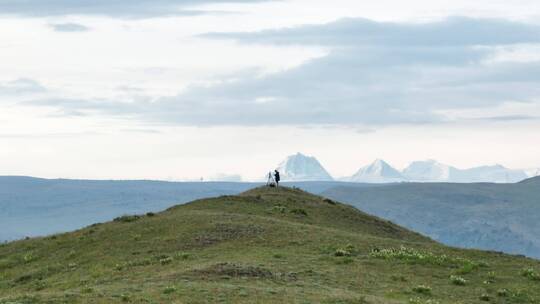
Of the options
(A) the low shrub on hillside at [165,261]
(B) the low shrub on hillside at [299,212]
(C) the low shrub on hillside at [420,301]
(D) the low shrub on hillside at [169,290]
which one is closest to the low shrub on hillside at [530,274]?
(C) the low shrub on hillside at [420,301]

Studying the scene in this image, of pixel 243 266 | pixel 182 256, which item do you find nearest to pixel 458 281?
pixel 243 266

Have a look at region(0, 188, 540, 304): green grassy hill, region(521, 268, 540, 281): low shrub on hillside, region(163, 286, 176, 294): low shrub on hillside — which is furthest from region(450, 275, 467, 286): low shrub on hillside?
region(163, 286, 176, 294): low shrub on hillside

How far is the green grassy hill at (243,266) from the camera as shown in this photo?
4053cm

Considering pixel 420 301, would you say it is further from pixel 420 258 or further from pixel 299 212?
pixel 299 212

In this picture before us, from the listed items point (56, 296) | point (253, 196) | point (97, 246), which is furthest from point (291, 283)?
point (253, 196)

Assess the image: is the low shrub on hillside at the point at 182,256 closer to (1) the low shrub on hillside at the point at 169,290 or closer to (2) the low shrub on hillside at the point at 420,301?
(1) the low shrub on hillside at the point at 169,290

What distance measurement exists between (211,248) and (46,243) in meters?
18.1

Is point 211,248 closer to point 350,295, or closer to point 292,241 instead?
point 292,241

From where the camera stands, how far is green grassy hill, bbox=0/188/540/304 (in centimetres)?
4053

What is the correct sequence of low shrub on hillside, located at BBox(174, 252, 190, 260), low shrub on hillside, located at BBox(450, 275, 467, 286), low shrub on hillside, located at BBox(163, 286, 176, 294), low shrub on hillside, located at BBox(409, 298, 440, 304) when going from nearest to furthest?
low shrub on hillside, located at BBox(163, 286, 176, 294), low shrub on hillside, located at BBox(409, 298, 440, 304), low shrub on hillside, located at BBox(450, 275, 467, 286), low shrub on hillside, located at BBox(174, 252, 190, 260)

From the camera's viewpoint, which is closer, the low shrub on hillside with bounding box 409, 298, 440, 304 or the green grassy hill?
the green grassy hill

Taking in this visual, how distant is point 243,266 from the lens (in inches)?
1822

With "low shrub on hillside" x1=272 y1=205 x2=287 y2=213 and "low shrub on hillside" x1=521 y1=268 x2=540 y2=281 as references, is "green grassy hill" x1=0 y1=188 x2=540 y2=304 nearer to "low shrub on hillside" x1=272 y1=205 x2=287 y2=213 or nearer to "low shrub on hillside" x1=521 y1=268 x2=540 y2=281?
"low shrub on hillside" x1=521 y1=268 x2=540 y2=281

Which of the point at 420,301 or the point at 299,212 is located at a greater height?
the point at 299,212
